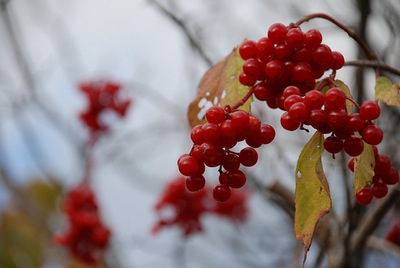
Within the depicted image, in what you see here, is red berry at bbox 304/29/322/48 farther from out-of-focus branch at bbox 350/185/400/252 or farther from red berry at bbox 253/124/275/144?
out-of-focus branch at bbox 350/185/400/252

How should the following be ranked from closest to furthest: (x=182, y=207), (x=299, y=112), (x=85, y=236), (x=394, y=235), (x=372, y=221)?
1. (x=299, y=112)
2. (x=372, y=221)
3. (x=394, y=235)
4. (x=182, y=207)
5. (x=85, y=236)

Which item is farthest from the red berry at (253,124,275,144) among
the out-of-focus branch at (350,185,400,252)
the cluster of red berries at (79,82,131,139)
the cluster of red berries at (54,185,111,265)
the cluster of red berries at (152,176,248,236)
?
the cluster of red berries at (79,82,131,139)

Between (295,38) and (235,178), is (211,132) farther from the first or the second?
(295,38)

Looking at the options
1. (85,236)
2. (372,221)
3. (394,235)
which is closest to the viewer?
(372,221)

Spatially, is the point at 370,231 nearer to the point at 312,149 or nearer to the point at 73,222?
the point at 312,149

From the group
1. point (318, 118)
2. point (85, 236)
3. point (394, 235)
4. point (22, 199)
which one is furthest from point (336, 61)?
point (22, 199)

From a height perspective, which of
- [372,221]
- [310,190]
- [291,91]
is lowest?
[310,190]

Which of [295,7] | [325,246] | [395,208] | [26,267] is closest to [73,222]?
[325,246]
